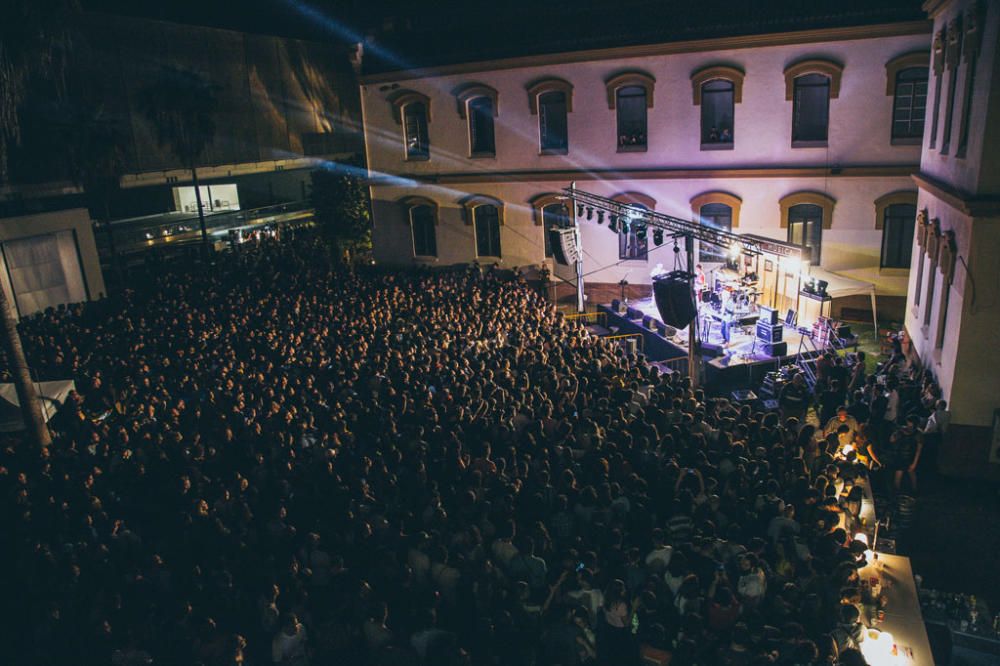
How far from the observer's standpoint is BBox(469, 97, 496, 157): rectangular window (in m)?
25.9

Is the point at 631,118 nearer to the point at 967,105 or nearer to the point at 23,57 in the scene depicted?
the point at 967,105

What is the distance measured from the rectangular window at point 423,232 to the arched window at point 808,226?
13.4m

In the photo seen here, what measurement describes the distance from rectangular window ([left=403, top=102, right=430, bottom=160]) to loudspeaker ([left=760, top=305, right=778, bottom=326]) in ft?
46.4

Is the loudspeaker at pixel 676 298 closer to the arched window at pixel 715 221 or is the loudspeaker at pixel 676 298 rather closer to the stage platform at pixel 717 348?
the stage platform at pixel 717 348

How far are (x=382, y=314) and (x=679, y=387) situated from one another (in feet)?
26.4

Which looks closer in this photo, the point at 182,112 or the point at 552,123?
the point at 552,123

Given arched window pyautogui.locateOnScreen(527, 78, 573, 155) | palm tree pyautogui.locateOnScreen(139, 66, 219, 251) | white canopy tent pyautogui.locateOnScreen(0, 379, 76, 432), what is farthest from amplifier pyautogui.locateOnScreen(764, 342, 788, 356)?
palm tree pyautogui.locateOnScreen(139, 66, 219, 251)


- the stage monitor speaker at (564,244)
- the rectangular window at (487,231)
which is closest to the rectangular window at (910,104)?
the stage monitor speaker at (564,244)

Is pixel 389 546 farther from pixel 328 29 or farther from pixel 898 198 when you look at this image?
pixel 328 29

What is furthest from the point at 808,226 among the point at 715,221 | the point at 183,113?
the point at 183,113

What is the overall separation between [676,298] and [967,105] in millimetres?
6614

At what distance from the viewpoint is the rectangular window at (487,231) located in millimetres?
26781

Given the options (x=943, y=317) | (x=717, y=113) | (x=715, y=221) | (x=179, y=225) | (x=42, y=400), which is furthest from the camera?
(x=179, y=225)

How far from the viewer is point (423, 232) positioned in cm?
2830
